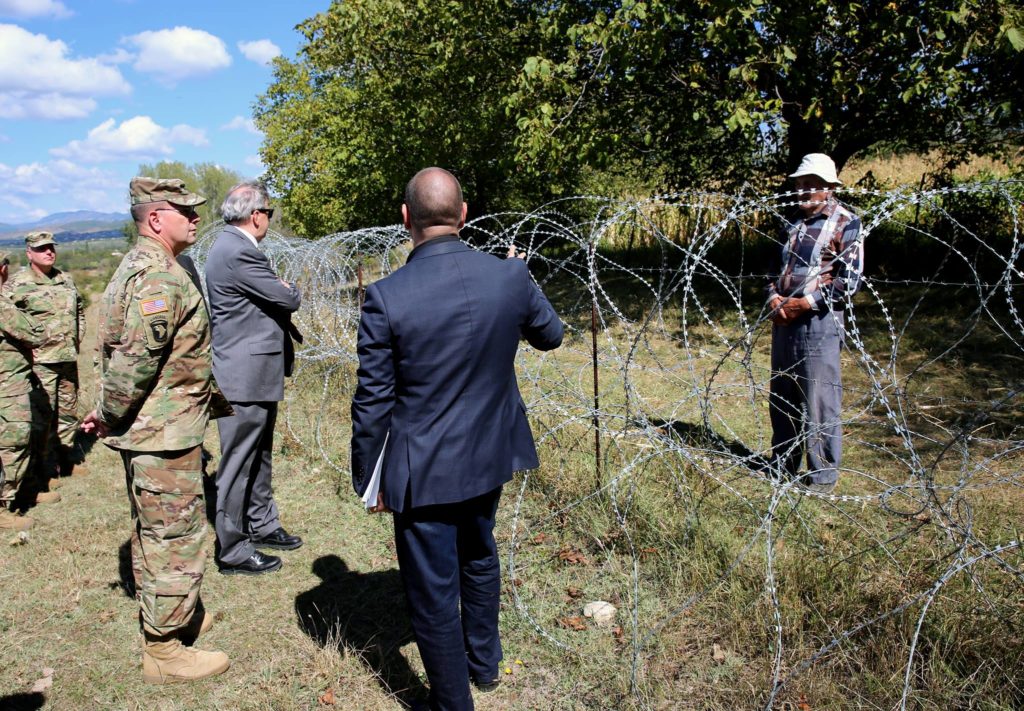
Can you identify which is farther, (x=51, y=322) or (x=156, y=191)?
(x=51, y=322)

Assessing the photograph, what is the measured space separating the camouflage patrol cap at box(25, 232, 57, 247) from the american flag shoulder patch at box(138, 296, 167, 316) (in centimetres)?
330

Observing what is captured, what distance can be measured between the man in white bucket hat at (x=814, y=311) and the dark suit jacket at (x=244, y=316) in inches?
110

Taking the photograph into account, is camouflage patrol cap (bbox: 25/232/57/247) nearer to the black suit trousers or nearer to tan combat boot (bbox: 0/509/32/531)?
tan combat boot (bbox: 0/509/32/531)

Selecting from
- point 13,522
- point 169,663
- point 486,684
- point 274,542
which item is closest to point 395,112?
point 13,522

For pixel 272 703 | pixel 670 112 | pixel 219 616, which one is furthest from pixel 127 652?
pixel 670 112

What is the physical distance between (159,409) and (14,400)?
2886mm

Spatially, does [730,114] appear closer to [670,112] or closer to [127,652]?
[670,112]

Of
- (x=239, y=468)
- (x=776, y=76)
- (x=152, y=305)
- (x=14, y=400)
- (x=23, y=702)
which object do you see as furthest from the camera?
(x=776, y=76)

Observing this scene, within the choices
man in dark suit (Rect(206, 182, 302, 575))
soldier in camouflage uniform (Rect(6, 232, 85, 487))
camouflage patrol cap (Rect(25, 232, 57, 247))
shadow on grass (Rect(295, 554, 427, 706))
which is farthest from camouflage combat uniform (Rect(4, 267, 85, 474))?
shadow on grass (Rect(295, 554, 427, 706))

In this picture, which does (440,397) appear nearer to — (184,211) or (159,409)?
(159,409)

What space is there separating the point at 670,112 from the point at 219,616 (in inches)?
348

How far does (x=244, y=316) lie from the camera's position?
3.67 meters

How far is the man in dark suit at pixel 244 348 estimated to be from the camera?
11.7 feet

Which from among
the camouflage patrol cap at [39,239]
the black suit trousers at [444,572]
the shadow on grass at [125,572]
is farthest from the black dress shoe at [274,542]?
the camouflage patrol cap at [39,239]
